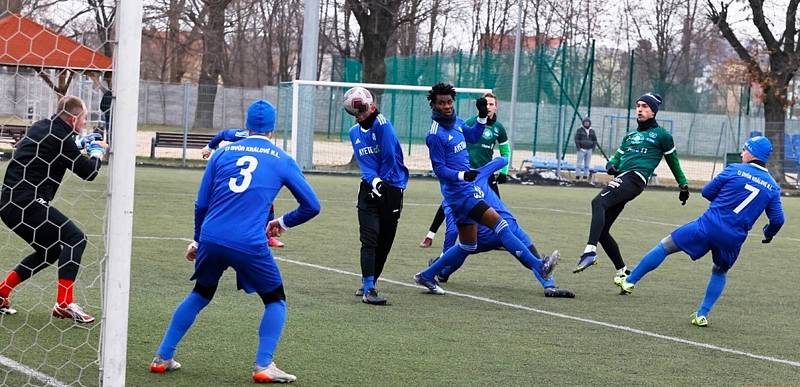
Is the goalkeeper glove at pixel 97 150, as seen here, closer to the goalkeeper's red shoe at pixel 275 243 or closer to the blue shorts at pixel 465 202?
the blue shorts at pixel 465 202

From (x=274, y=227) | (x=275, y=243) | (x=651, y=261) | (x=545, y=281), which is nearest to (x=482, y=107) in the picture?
(x=545, y=281)

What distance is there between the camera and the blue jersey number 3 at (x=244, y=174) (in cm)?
603

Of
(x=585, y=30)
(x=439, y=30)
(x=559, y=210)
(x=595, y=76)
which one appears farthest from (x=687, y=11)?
(x=559, y=210)

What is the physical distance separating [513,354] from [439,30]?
4872 centimetres

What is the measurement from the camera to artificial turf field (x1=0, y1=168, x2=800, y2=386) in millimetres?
6703

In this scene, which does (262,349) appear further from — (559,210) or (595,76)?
(595,76)

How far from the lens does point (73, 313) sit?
25.1 feet

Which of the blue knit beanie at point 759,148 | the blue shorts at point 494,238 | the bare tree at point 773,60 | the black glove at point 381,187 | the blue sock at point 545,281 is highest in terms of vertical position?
the bare tree at point 773,60

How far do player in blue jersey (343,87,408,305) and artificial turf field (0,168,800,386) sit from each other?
1.25ft

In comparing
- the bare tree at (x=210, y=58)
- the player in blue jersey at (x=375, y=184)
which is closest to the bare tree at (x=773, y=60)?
the bare tree at (x=210, y=58)

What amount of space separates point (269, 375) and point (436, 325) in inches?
93.5

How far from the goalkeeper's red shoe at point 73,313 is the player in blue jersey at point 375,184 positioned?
7.93ft

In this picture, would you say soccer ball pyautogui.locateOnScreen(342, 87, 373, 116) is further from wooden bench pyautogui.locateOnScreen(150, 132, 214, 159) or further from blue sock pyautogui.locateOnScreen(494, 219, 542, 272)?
wooden bench pyautogui.locateOnScreen(150, 132, 214, 159)

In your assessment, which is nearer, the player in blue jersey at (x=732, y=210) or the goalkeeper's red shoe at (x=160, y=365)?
the goalkeeper's red shoe at (x=160, y=365)
